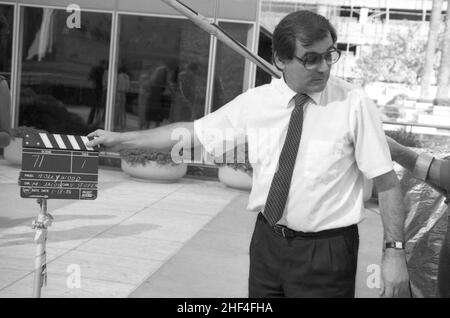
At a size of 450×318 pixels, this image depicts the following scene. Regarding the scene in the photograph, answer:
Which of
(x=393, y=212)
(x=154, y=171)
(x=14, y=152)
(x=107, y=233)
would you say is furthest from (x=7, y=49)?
(x=393, y=212)

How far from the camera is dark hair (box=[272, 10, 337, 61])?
2506 mm

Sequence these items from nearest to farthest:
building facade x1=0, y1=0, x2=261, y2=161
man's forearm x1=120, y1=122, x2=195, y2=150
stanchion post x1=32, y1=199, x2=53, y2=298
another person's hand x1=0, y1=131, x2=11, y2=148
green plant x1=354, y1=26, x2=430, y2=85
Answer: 1. man's forearm x1=120, y1=122, x2=195, y2=150
2. stanchion post x1=32, y1=199, x2=53, y2=298
3. another person's hand x1=0, y1=131, x2=11, y2=148
4. building facade x1=0, y1=0, x2=261, y2=161
5. green plant x1=354, y1=26, x2=430, y2=85

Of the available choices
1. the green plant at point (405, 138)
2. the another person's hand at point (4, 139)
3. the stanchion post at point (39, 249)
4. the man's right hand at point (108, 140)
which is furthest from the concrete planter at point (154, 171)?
the man's right hand at point (108, 140)

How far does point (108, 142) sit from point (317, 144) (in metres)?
0.91

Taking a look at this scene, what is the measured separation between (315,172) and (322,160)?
0.18 feet

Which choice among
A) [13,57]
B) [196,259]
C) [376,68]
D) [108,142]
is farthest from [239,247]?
[376,68]

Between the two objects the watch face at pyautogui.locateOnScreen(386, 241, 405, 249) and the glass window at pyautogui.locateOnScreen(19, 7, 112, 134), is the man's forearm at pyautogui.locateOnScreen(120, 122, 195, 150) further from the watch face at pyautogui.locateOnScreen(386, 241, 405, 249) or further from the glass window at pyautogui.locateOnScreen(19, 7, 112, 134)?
the glass window at pyautogui.locateOnScreen(19, 7, 112, 134)

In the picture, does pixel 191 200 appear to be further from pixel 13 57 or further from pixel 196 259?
pixel 13 57

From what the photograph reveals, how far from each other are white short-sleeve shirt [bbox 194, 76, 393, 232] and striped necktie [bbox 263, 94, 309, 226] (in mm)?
25

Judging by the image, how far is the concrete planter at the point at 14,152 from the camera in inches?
433

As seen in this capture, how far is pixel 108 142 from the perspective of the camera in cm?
282

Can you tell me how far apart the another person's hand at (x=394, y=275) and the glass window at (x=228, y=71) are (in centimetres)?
929

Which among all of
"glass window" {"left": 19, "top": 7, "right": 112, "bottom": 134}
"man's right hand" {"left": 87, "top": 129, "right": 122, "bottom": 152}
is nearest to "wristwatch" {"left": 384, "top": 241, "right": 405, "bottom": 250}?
"man's right hand" {"left": 87, "top": 129, "right": 122, "bottom": 152}

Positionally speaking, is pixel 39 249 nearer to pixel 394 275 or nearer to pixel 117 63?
pixel 394 275
